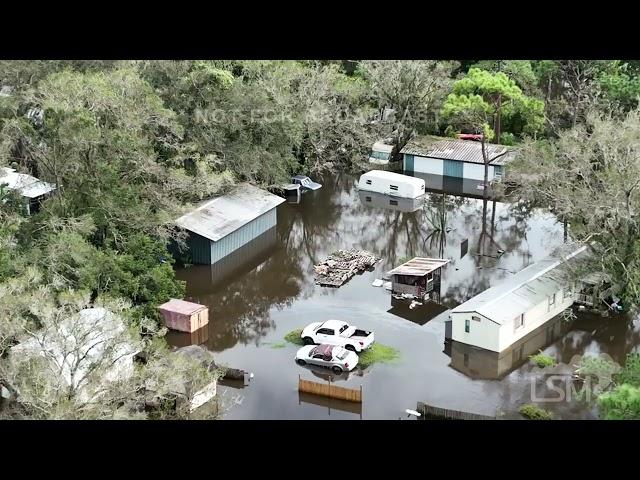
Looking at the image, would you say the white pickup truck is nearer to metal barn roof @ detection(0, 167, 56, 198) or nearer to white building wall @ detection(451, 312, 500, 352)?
white building wall @ detection(451, 312, 500, 352)

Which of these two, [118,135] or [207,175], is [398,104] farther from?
[118,135]

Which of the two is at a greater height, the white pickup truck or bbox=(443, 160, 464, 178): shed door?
bbox=(443, 160, 464, 178): shed door

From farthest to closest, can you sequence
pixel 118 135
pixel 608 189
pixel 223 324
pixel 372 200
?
pixel 372 200 < pixel 118 135 < pixel 223 324 < pixel 608 189

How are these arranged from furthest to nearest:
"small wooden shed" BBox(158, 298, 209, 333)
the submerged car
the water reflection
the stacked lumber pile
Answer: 1. the submerged car
2. the stacked lumber pile
3. "small wooden shed" BBox(158, 298, 209, 333)
4. the water reflection

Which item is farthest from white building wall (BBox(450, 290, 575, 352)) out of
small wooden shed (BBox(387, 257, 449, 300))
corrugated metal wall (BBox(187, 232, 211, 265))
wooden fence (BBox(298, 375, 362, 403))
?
corrugated metal wall (BBox(187, 232, 211, 265))

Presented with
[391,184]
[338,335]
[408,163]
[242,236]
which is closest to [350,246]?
[242,236]

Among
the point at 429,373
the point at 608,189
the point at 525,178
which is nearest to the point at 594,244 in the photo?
the point at 608,189
